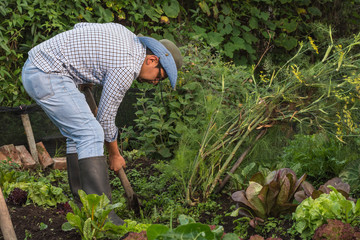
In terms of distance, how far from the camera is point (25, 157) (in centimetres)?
481

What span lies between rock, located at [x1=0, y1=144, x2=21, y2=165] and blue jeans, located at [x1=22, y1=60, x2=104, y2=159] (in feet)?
5.72

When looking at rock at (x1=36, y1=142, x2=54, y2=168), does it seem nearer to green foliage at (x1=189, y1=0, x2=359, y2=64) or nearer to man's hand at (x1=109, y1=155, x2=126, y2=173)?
man's hand at (x1=109, y1=155, x2=126, y2=173)

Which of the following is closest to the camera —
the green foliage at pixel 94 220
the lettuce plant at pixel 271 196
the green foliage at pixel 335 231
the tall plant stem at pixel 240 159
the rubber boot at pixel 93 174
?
the green foliage at pixel 335 231

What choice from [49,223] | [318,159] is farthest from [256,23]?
[49,223]

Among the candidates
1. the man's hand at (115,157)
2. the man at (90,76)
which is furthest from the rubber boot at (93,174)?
the man's hand at (115,157)

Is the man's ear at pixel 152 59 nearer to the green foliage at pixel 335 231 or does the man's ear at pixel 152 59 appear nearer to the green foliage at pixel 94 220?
the green foliage at pixel 94 220

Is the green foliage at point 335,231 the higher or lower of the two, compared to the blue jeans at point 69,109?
lower

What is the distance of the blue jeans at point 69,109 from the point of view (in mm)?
3098

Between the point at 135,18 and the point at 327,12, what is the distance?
13.5 ft

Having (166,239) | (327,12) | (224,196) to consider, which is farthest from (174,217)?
(327,12)

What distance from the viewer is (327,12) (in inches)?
336

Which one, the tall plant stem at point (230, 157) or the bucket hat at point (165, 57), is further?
the tall plant stem at point (230, 157)

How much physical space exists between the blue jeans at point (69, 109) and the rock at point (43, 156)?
1809 mm

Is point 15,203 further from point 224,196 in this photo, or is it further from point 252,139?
point 252,139
